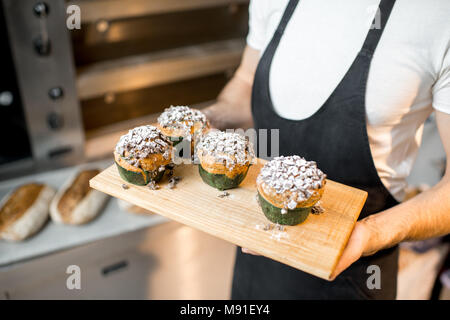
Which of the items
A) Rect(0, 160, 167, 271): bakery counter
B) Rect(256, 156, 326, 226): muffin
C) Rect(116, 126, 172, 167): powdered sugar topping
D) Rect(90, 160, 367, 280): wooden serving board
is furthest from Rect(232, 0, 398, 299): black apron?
Rect(0, 160, 167, 271): bakery counter

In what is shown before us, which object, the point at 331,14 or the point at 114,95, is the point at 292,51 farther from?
the point at 114,95

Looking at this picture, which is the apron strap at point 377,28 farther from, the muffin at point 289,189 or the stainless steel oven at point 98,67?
the stainless steel oven at point 98,67

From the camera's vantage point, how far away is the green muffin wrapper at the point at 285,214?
3.77 ft

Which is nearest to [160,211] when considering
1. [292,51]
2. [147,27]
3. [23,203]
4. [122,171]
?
Result: [122,171]

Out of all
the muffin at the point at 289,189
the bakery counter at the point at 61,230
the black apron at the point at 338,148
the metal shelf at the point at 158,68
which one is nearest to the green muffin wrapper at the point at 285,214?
the muffin at the point at 289,189

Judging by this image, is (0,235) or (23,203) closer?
(0,235)

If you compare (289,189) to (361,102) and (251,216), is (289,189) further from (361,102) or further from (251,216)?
(361,102)

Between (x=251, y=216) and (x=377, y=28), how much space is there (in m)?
0.74

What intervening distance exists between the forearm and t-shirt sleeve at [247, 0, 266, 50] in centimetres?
87

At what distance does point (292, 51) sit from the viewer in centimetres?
143

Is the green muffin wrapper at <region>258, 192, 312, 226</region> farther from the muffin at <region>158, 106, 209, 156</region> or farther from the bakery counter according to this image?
the bakery counter

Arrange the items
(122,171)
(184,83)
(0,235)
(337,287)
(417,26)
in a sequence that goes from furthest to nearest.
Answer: (184,83)
(0,235)
(337,287)
(122,171)
(417,26)

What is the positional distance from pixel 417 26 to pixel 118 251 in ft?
5.89

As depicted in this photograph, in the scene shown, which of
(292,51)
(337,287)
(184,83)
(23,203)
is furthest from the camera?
(184,83)
